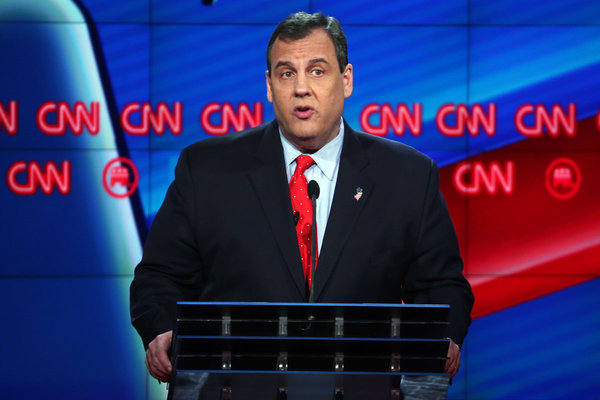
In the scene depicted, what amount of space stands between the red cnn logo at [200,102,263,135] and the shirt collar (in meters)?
2.70

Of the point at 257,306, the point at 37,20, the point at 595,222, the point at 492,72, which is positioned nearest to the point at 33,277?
the point at 37,20

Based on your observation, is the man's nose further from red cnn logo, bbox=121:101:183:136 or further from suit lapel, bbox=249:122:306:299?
red cnn logo, bbox=121:101:183:136

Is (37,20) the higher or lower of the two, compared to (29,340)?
higher

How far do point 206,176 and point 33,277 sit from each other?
3.05 meters

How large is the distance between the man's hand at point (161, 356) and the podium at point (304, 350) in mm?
317

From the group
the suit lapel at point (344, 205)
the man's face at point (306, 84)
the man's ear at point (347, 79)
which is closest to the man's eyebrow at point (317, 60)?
the man's face at point (306, 84)

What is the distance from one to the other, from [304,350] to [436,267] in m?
0.69

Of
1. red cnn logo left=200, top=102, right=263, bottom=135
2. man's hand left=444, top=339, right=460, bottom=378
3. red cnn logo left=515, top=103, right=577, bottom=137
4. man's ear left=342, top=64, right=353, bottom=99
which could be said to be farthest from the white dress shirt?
red cnn logo left=515, top=103, right=577, bottom=137

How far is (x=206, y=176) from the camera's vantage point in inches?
77.9

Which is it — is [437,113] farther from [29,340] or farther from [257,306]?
[257,306]

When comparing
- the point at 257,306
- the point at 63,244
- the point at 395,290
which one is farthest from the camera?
the point at 63,244

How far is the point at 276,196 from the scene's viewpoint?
189 centimetres

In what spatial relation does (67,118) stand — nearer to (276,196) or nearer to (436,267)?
(276,196)

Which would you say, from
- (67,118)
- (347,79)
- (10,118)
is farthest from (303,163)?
(10,118)
